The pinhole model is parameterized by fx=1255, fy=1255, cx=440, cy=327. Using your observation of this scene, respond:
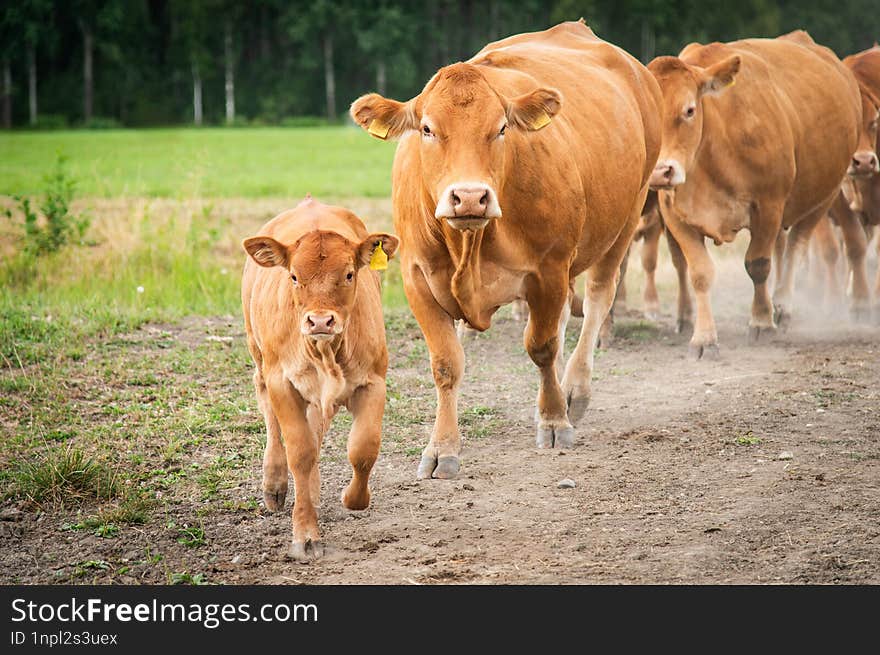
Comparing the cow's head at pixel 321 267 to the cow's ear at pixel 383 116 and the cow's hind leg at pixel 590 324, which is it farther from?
the cow's hind leg at pixel 590 324

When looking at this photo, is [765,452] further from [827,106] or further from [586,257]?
[827,106]

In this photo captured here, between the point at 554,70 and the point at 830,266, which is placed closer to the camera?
the point at 554,70

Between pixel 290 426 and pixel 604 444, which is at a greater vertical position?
pixel 290 426

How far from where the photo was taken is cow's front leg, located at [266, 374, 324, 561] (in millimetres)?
5609

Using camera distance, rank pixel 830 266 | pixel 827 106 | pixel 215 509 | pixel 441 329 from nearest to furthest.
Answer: pixel 215 509
pixel 441 329
pixel 827 106
pixel 830 266

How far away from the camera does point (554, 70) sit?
776cm

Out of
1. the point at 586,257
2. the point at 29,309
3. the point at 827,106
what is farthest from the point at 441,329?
the point at 827,106

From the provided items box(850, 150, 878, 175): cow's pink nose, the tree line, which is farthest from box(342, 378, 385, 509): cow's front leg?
the tree line

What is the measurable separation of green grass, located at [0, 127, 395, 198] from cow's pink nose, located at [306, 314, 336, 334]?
7.92 metres

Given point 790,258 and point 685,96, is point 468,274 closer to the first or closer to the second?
point 685,96

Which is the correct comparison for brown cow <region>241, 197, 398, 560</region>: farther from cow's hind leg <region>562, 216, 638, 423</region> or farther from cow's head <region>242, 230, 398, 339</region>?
cow's hind leg <region>562, 216, 638, 423</region>

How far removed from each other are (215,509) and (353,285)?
1.51m

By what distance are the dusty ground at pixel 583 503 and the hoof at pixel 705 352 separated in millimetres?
496

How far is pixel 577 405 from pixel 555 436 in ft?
2.07
